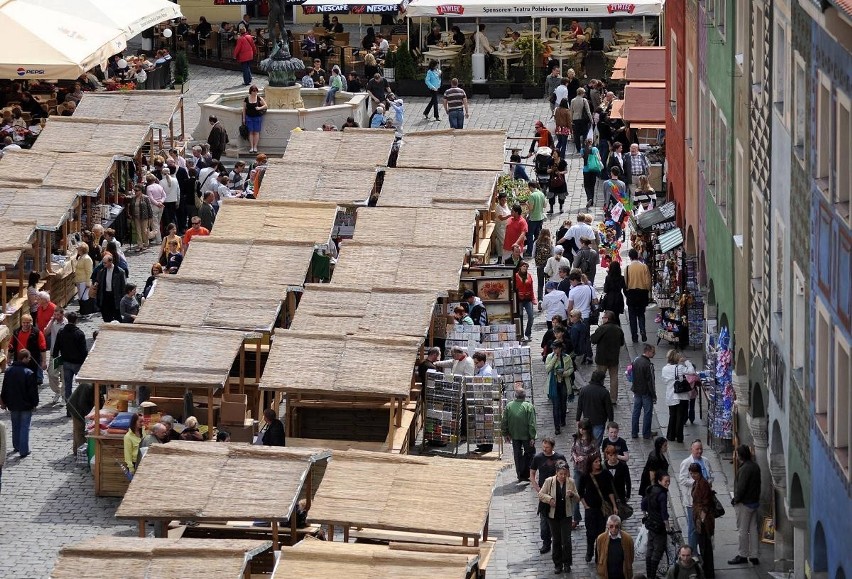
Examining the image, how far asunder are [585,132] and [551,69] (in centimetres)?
651

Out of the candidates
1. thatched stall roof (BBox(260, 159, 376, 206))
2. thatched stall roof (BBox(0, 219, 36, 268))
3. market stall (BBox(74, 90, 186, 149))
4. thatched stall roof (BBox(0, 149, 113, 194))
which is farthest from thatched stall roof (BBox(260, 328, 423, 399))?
market stall (BBox(74, 90, 186, 149))

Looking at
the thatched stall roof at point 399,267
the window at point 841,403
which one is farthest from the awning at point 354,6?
the window at point 841,403

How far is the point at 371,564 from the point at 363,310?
8.57 meters

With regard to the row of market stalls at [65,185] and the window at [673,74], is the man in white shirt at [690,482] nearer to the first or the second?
the row of market stalls at [65,185]

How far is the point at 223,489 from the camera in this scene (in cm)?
2428

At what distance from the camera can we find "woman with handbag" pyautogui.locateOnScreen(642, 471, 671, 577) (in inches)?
977

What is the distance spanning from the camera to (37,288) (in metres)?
34.0

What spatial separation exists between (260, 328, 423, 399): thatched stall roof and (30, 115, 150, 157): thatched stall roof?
10687 millimetres

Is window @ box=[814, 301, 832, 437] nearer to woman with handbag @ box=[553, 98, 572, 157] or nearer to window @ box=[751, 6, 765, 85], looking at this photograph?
window @ box=[751, 6, 765, 85]

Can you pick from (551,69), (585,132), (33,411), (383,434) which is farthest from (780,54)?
(551,69)

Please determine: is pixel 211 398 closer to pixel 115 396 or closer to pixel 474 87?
pixel 115 396

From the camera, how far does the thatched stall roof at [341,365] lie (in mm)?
27781

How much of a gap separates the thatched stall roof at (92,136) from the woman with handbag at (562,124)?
10.2 metres

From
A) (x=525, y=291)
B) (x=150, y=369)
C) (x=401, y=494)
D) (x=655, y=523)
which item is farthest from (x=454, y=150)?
(x=401, y=494)
